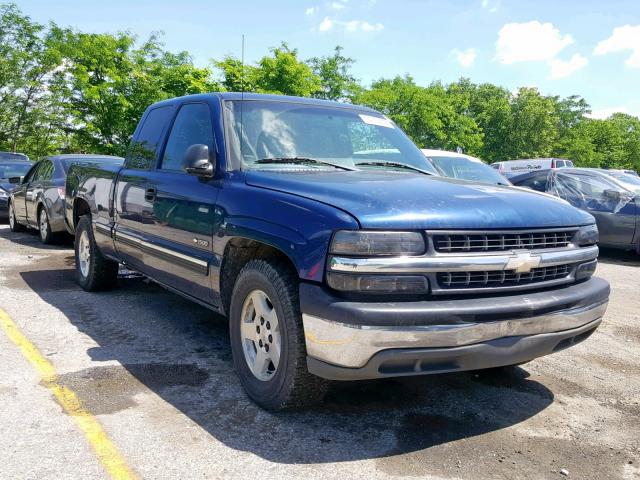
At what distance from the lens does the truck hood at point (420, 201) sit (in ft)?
9.82

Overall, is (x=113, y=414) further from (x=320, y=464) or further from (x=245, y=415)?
(x=320, y=464)

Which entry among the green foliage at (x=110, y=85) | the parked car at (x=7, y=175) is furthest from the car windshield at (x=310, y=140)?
the green foliage at (x=110, y=85)

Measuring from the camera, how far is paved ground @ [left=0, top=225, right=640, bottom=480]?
9.50 feet

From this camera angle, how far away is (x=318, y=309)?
2912 millimetres

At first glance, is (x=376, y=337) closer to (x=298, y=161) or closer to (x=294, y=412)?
(x=294, y=412)

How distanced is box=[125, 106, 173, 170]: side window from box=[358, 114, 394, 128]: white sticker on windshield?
167 cm

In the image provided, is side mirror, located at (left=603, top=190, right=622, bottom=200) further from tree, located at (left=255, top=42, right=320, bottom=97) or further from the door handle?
tree, located at (left=255, top=42, right=320, bottom=97)

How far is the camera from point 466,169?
9.61 meters

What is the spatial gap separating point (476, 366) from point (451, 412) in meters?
0.69

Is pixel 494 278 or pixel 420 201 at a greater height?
pixel 420 201

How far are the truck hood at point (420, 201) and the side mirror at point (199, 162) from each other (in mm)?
326

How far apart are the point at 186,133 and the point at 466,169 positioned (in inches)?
235

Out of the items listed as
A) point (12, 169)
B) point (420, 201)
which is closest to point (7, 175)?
point (12, 169)

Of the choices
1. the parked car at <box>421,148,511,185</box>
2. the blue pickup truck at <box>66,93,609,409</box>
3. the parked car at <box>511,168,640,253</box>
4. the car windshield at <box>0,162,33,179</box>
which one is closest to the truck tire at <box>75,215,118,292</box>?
the blue pickup truck at <box>66,93,609,409</box>
